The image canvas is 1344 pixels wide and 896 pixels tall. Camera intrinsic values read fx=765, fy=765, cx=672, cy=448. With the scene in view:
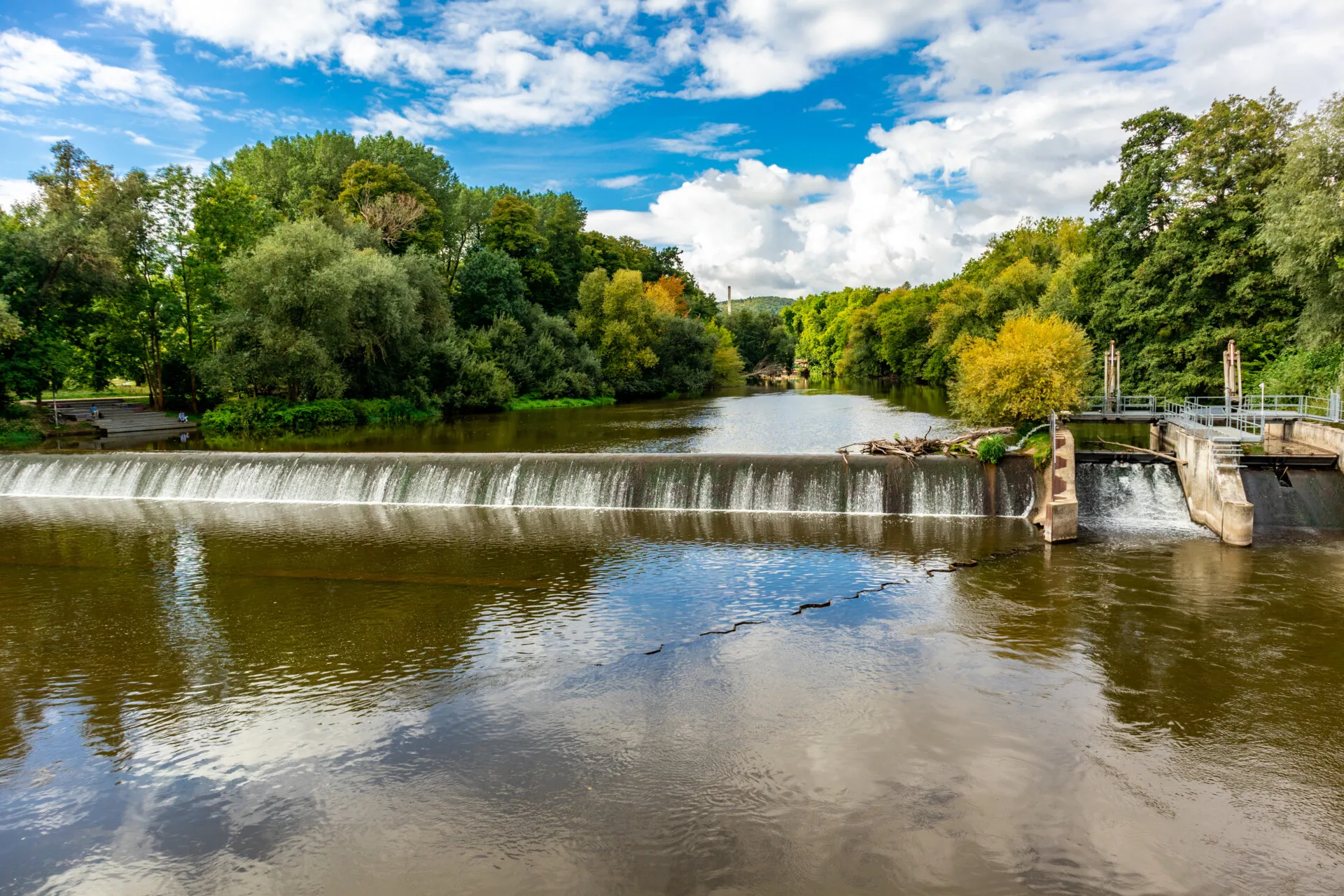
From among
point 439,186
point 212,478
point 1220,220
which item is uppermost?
point 439,186

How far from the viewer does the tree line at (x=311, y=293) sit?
35531 mm

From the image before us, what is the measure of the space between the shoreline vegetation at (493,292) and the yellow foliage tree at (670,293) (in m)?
5.80

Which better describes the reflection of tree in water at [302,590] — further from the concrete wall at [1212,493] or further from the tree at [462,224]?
the tree at [462,224]

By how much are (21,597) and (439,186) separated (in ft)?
192

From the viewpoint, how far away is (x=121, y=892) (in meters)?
6.12

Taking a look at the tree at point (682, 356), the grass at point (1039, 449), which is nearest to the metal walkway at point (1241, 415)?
the grass at point (1039, 449)

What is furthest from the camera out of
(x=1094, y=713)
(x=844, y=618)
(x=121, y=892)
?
(x=844, y=618)

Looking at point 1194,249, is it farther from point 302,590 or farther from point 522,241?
point 522,241

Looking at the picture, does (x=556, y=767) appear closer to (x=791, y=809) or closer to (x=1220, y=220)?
(x=791, y=809)

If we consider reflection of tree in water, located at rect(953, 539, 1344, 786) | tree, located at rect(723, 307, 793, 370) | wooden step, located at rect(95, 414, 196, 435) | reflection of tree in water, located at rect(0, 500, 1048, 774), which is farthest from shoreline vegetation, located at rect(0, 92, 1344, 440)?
tree, located at rect(723, 307, 793, 370)

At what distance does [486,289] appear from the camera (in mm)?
54469

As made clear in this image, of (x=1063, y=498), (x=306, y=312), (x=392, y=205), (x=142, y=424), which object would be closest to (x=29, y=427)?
(x=142, y=424)

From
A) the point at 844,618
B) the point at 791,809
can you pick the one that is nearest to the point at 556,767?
the point at 791,809

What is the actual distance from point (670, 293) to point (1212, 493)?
68.9 m
